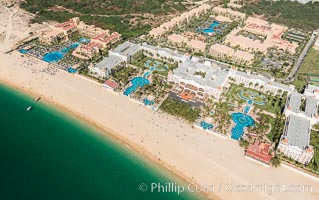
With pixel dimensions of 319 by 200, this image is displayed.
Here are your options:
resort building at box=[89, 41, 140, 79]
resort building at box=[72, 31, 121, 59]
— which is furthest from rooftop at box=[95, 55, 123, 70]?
resort building at box=[72, 31, 121, 59]

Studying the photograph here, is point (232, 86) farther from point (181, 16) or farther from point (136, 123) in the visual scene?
point (181, 16)

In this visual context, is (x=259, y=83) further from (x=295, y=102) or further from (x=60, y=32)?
(x=60, y=32)

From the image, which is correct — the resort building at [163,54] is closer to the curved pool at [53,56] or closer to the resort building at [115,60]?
the resort building at [115,60]

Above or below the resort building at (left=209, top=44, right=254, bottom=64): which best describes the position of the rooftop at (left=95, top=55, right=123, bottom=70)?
above

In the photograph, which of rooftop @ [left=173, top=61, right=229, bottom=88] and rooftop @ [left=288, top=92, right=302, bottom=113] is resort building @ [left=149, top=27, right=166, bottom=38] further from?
rooftop @ [left=288, top=92, right=302, bottom=113]

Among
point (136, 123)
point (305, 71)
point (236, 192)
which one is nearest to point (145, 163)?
point (136, 123)

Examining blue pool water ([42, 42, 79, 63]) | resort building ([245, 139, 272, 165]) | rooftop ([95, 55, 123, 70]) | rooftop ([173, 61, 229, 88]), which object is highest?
rooftop ([173, 61, 229, 88])

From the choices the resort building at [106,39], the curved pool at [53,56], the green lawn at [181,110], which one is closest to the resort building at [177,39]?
the resort building at [106,39]

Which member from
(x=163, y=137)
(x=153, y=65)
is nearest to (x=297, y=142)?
(x=163, y=137)
